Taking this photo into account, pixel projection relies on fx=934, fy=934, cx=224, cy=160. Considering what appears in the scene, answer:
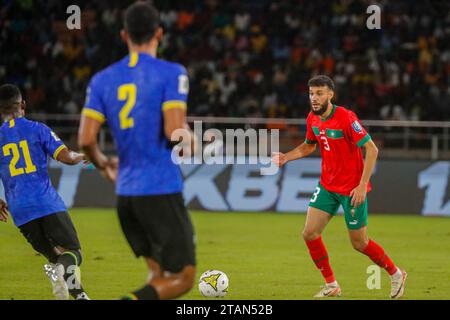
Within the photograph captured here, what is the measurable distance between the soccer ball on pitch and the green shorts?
4.11ft

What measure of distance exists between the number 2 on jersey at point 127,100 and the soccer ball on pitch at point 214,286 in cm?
342

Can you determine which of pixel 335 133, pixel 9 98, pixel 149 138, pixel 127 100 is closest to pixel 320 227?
pixel 335 133

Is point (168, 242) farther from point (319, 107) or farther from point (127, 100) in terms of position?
point (319, 107)

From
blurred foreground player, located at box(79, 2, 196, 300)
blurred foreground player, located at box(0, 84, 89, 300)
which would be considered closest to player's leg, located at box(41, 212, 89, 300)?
blurred foreground player, located at box(0, 84, 89, 300)

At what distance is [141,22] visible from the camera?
6.04m

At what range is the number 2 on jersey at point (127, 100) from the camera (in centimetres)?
605

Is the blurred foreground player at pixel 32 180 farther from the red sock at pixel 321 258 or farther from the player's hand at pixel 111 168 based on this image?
the red sock at pixel 321 258

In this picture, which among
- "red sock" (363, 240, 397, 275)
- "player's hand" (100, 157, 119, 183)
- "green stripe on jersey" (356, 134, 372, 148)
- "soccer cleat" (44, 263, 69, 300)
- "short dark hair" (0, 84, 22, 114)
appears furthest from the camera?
"red sock" (363, 240, 397, 275)

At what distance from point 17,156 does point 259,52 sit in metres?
15.8

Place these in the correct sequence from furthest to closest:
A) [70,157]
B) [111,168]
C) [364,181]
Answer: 1. [364,181]
2. [70,157]
3. [111,168]

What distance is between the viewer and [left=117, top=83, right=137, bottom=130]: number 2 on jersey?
238 inches

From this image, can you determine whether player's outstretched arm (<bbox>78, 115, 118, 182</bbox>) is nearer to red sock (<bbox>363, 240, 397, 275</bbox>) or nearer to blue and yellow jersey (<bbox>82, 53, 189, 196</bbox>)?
blue and yellow jersey (<bbox>82, 53, 189, 196</bbox>)

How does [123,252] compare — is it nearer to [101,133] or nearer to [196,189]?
[196,189]

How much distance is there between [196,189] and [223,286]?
10091 millimetres
